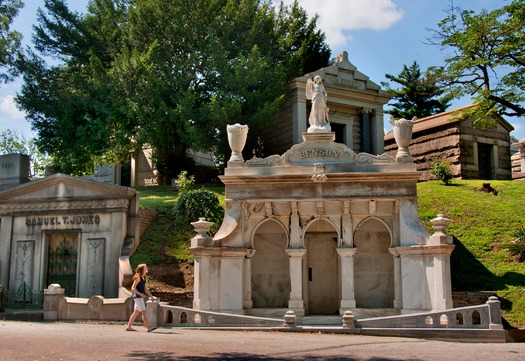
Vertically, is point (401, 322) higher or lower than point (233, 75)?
lower

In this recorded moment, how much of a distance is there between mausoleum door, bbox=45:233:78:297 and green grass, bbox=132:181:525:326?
2016 millimetres

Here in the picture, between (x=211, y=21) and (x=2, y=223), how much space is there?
15.8m

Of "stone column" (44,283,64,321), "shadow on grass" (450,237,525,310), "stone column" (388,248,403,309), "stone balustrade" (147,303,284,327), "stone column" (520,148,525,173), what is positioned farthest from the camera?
"stone column" (520,148,525,173)

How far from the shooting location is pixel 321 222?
742 inches

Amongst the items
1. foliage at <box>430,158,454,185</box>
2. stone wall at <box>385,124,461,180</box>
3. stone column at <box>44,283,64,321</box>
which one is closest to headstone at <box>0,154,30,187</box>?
stone column at <box>44,283,64,321</box>

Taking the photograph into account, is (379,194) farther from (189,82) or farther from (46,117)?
(46,117)

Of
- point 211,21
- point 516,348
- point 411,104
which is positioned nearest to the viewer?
point 516,348

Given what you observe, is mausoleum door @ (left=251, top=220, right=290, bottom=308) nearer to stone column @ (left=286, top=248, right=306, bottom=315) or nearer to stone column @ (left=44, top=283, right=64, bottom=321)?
stone column @ (left=286, top=248, right=306, bottom=315)

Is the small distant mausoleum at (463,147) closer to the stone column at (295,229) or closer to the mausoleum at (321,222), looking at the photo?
the mausoleum at (321,222)

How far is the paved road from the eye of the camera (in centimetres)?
974

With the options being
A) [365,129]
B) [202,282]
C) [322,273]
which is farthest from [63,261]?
[365,129]

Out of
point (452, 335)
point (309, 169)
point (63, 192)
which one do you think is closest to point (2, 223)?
point (63, 192)

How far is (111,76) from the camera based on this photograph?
30375 mm

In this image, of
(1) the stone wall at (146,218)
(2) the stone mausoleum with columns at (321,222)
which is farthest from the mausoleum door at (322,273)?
(1) the stone wall at (146,218)
